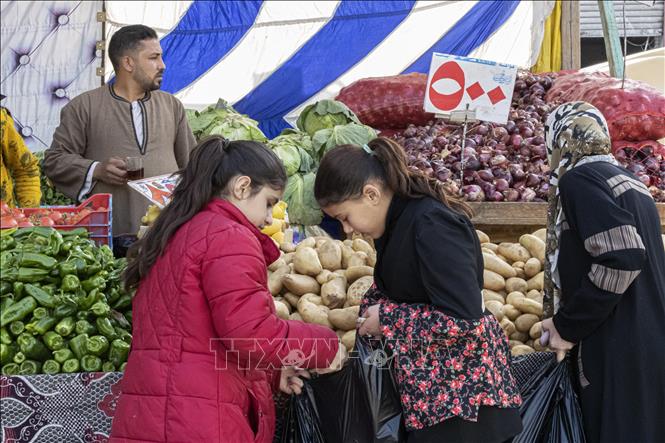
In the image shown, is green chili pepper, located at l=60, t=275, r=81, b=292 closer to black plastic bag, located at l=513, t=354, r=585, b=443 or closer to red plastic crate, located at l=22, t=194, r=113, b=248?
red plastic crate, located at l=22, t=194, r=113, b=248

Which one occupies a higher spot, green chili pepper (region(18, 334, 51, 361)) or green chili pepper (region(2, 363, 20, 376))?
green chili pepper (region(18, 334, 51, 361))

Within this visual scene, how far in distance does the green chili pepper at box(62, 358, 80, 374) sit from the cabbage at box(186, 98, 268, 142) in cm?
322

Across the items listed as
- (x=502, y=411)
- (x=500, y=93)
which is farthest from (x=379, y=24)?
(x=502, y=411)

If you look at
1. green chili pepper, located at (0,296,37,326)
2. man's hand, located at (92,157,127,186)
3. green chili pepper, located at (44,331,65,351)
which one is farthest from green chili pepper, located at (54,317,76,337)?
man's hand, located at (92,157,127,186)

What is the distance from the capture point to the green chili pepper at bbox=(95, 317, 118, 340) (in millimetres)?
2996

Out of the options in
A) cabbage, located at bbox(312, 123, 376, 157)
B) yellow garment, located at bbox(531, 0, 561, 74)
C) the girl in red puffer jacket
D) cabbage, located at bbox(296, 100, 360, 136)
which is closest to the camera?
the girl in red puffer jacket

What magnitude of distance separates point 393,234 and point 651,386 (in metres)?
0.96

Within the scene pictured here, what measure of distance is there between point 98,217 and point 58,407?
1124 mm

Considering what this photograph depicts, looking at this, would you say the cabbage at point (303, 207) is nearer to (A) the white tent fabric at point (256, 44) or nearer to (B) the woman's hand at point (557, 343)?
(A) the white tent fabric at point (256, 44)

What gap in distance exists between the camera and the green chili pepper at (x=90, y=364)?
288 cm

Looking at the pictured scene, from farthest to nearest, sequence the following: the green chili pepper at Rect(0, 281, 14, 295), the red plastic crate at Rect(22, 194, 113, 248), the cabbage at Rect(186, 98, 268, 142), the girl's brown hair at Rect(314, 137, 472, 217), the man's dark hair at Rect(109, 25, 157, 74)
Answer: the cabbage at Rect(186, 98, 268, 142) → the man's dark hair at Rect(109, 25, 157, 74) → the red plastic crate at Rect(22, 194, 113, 248) → the green chili pepper at Rect(0, 281, 14, 295) → the girl's brown hair at Rect(314, 137, 472, 217)

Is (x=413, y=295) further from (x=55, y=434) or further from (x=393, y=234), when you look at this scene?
(x=55, y=434)

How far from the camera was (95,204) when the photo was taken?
3.73m

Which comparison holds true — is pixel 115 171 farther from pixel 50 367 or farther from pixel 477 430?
pixel 477 430
